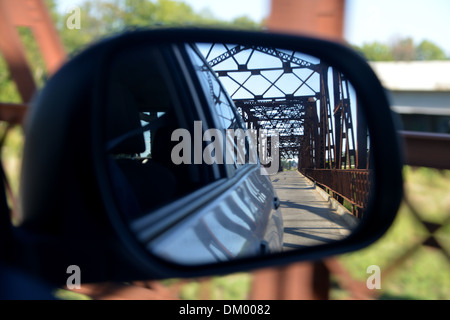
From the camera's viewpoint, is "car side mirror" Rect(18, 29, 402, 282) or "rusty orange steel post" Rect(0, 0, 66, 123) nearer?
"car side mirror" Rect(18, 29, 402, 282)

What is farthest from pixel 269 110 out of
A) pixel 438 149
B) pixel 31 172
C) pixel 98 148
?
pixel 438 149

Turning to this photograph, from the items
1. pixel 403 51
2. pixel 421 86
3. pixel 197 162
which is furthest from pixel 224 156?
pixel 403 51

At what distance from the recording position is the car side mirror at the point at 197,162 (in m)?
0.90

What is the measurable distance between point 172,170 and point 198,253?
1.41ft

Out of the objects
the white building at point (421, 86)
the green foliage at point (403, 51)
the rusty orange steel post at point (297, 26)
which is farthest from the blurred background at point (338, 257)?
the white building at point (421, 86)

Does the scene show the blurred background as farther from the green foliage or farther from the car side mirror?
the green foliage

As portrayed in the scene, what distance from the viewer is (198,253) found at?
4.00ft

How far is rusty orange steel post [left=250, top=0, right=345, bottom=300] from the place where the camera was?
5.86ft

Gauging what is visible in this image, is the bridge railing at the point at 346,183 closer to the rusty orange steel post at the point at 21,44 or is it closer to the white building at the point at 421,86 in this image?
the rusty orange steel post at the point at 21,44

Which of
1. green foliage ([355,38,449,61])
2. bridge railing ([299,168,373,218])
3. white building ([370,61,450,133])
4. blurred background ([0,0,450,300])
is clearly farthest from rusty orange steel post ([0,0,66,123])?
white building ([370,61,450,133])

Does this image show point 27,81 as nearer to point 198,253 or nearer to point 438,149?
point 198,253

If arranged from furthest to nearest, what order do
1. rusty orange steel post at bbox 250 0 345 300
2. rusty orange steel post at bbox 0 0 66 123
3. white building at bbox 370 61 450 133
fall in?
white building at bbox 370 61 450 133 < rusty orange steel post at bbox 0 0 66 123 < rusty orange steel post at bbox 250 0 345 300

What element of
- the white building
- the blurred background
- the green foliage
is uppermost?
the green foliage
